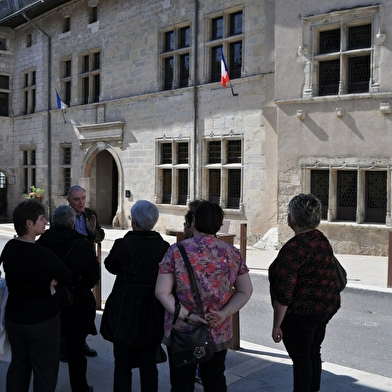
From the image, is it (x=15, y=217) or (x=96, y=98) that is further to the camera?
(x=96, y=98)

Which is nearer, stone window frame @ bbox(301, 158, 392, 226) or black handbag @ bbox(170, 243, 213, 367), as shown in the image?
black handbag @ bbox(170, 243, 213, 367)

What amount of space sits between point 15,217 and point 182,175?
40.2 ft

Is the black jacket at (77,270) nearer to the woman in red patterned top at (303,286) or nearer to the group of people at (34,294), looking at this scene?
the group of people at (34,294)

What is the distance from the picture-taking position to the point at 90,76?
18609mm

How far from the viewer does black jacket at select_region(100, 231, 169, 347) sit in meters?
3.61

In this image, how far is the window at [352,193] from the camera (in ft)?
38.2

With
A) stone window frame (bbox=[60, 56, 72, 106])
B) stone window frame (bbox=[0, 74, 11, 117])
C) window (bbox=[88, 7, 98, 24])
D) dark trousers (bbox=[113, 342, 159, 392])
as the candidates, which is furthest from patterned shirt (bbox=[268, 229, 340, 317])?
stone window frame (bbox=[0, 74, 11, 117])

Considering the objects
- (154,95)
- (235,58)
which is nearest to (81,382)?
(235,58)

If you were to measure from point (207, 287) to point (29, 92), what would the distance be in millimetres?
20294

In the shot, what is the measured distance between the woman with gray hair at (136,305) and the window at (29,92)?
19169 mm

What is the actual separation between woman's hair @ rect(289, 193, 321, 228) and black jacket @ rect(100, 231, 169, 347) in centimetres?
96

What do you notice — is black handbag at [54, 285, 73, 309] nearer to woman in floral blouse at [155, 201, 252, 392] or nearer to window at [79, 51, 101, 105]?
woman in floral blouse at [155, 201, 252, 392]

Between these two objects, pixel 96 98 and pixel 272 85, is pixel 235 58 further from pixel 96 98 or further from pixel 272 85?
pixel 96 98

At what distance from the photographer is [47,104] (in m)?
20.6
